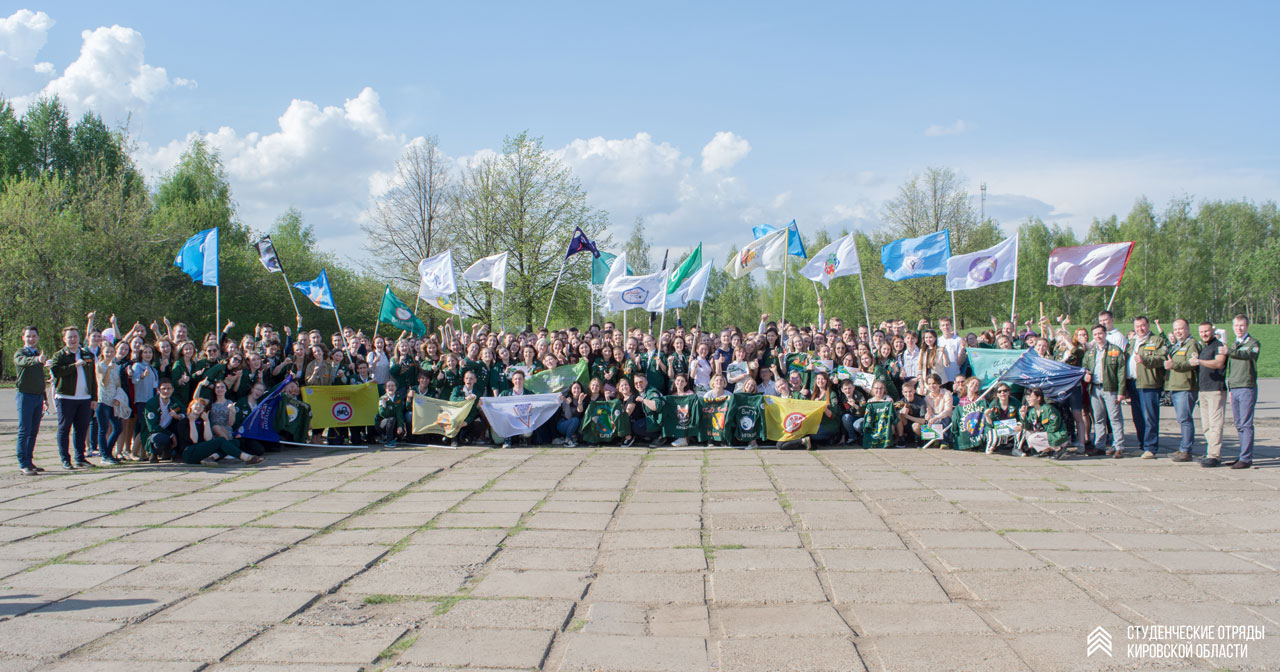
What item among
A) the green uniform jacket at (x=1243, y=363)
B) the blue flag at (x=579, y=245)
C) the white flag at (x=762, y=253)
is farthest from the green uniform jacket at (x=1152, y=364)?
the blue flag at (x=579, y=245)

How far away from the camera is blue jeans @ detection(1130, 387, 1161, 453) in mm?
10172

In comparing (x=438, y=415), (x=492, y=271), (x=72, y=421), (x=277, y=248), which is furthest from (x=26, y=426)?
(x=277, y=248)

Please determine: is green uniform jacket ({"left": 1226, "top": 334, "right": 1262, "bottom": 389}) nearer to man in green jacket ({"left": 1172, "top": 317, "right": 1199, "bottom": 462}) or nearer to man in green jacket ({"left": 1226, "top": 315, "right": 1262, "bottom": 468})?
man in green jacket ({"left": 1226, "top": 315, "right": 1262, "bottom": 468})

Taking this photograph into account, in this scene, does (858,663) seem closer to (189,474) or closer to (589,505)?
(589,505)

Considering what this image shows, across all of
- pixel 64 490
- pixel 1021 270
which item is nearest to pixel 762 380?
pixel 64 490

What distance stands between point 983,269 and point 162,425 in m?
13.9

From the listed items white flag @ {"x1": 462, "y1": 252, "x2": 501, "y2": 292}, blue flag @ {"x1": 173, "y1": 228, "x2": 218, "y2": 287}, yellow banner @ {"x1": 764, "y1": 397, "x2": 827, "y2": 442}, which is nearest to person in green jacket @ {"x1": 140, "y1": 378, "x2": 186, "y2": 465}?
blue flag @ {"x1": 173, "y1": 228, "x2": 218, "y2": 287}

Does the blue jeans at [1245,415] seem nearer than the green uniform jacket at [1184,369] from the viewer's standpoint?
Yes

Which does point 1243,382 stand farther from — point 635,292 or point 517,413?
point 635,292

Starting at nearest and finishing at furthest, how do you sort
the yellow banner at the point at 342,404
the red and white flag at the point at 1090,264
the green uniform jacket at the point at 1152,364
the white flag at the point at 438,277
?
the green uniform jacket at the point at 1152,364 → the yellow banner at the point at 342,404 → the red and white flag at the point at 1090,264 → the white flag at the point at 438,277

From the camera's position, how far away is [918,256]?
621 inches

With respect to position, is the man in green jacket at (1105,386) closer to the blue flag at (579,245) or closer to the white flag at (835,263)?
the white flag at (835,263)

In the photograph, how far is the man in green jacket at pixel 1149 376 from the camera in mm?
10133

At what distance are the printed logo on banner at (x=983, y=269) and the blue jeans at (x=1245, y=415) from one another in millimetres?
5189
